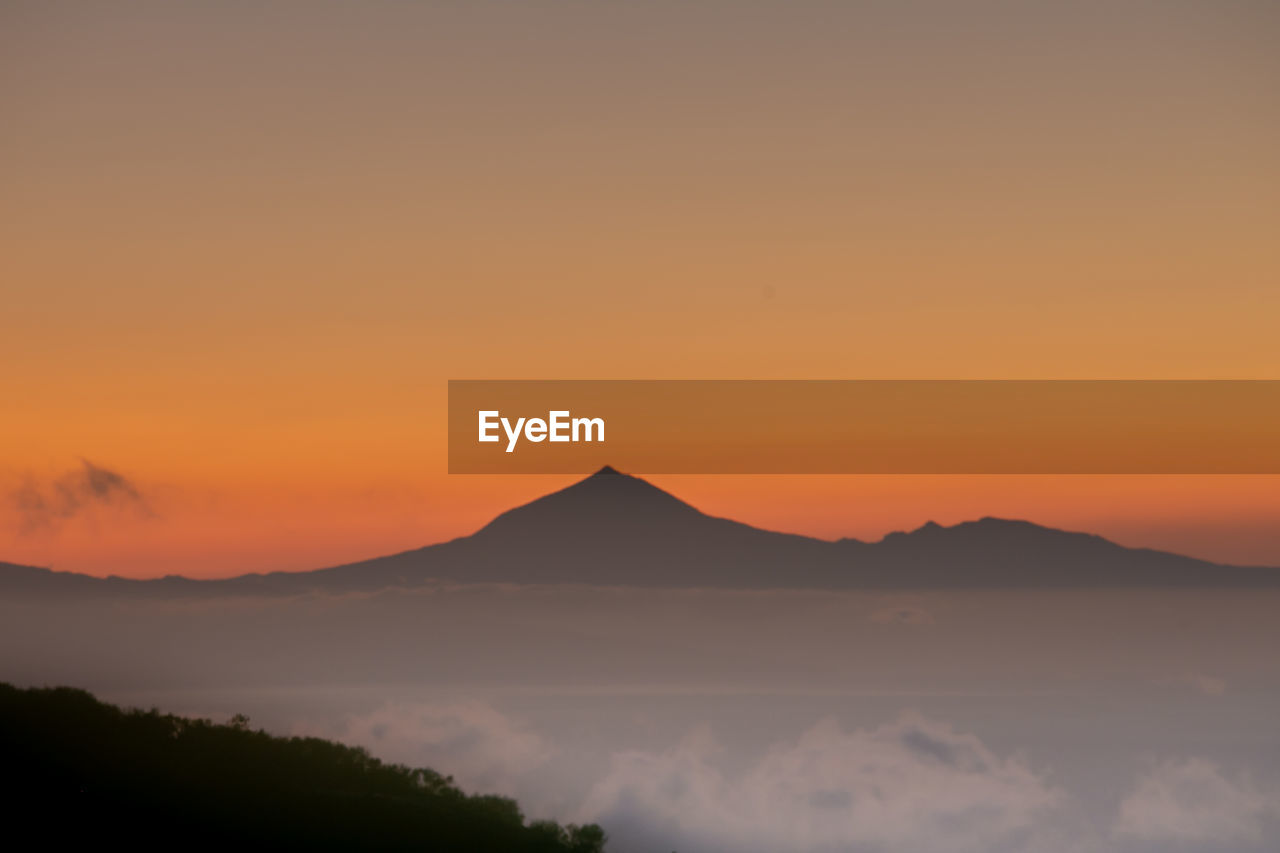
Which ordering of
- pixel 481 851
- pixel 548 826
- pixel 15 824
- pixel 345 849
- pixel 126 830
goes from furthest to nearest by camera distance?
pixel 548 826, pixel 481 851, pixel 345 849, pixel 126 830, pixel 15 824

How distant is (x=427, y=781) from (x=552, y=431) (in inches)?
1371

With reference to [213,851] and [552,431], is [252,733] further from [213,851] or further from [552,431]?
[552,431]

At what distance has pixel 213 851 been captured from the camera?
54219mm

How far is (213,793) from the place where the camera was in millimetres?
62062

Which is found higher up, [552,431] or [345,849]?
[552,431]

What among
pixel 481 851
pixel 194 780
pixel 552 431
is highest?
pixel 552 431

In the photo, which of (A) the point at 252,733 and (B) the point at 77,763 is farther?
(A) the point at 252,733

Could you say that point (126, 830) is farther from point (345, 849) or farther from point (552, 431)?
point (552, 431)

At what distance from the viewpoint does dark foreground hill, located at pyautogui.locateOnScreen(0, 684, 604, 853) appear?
5389cm

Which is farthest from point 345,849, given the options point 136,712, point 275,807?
point 136,712

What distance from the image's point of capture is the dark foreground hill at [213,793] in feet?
177

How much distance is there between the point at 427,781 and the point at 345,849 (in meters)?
17.1

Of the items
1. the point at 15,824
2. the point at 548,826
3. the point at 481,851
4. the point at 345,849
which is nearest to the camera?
the point at 15,824

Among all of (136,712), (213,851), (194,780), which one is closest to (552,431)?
(213,851)
